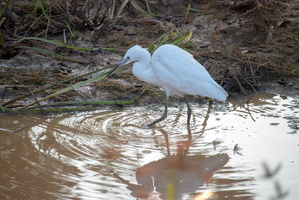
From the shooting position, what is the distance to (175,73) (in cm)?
512

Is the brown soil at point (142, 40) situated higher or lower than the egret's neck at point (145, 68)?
higher

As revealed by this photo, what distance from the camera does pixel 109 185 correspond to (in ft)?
11.9

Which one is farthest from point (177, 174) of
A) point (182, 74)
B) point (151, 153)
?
point (182, 74)

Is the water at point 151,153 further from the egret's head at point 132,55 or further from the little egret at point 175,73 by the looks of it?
the egret's head at point 132,55

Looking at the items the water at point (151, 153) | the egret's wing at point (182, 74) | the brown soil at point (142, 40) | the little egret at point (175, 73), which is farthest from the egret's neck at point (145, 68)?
the brown soil at point (142, 40)

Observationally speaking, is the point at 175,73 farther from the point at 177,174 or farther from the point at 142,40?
the point at 142,40

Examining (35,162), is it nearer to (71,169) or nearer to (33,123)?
(71,169)

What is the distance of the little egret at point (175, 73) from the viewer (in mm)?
5027

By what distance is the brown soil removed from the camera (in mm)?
6422

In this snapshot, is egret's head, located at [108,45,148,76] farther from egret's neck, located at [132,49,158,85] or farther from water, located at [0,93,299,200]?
water, located at [0,93,299,200]

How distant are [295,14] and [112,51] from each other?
345 centimetres

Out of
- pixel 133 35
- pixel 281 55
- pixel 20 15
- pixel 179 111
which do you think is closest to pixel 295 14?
pixel 281 55

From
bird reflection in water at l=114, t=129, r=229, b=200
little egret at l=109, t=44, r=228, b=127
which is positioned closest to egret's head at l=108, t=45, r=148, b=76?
little egret at l=109, t=44, r=228, b=127

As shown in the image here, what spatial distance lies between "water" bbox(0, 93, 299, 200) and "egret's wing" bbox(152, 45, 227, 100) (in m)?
0.47
